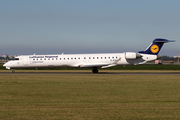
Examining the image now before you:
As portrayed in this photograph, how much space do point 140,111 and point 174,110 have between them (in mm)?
1404

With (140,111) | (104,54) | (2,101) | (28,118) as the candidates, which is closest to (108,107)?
(140,111)

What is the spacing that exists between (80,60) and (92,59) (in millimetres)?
1803

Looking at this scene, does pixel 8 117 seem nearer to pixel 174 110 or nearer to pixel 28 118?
pixel 28 118

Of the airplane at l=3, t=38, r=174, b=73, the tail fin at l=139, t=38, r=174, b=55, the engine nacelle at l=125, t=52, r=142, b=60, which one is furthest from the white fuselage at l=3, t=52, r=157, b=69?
the tail fin at l=139, t=38, r=174, b=55

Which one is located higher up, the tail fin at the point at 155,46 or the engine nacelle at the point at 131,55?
the tail fin at the point at 155,46

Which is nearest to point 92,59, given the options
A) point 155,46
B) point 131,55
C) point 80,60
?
point 80,60

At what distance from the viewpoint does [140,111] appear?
921 centimetres

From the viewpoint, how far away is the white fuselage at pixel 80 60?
34438 millimetres

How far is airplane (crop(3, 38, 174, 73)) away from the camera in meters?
34.4

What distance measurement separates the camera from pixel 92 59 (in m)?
35.0

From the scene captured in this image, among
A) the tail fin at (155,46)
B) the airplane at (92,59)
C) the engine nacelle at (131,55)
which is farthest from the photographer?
the tail fin at (155,46)

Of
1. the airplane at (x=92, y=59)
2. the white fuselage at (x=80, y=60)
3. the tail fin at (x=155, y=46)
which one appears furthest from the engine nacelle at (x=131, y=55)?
the tail fin at (x=155, y=46)

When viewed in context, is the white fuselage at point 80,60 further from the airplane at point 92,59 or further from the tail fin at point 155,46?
the tail fin at point 155,46

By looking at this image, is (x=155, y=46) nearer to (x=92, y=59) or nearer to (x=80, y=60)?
(x=92, y=59)
